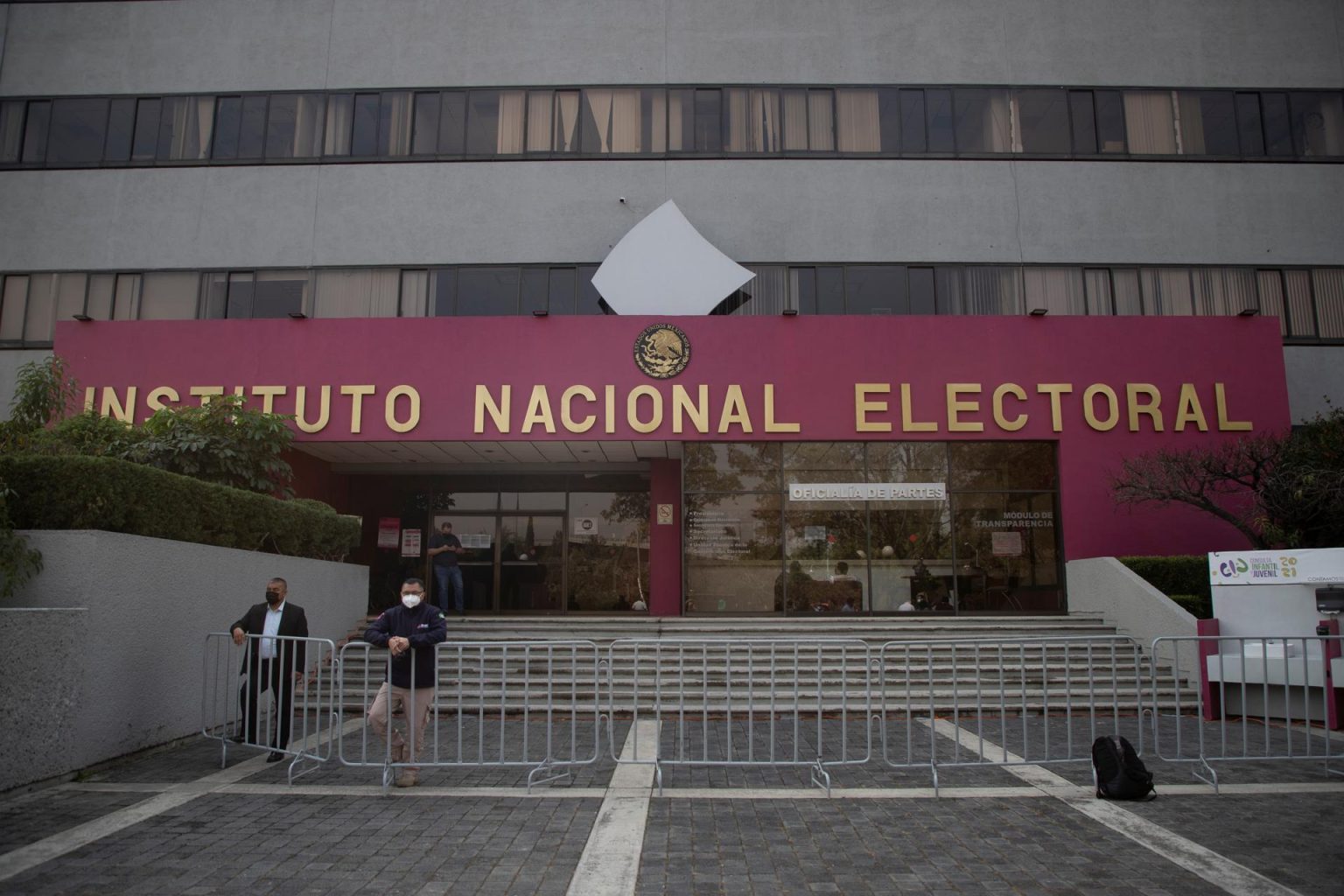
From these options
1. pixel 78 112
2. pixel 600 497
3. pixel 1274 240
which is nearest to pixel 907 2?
pixel 1274 240

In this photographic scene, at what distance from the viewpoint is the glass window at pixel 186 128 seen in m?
20.0

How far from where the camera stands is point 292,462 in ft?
57.8

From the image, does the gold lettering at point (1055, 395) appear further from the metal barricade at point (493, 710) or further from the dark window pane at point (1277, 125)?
the metal barricade at point (493, 710)

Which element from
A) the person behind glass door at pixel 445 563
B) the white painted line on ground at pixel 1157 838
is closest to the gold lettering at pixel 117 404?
the person behind glass door at pixel 445 563

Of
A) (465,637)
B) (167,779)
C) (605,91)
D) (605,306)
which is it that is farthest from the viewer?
(605,91)

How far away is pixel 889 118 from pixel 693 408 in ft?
26.2

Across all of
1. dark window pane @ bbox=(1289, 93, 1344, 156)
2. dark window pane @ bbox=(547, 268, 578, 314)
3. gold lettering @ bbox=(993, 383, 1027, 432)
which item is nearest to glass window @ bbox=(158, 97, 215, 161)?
dark window pane @ bbox=(547, 268, 578, 314)

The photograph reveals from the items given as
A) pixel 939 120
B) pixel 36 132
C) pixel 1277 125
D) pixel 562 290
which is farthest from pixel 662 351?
pixel 36 132

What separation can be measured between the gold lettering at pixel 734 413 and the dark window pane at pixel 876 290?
3.57 metres

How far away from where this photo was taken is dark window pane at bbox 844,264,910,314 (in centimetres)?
1878

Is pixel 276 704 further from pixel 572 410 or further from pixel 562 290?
pixel 562 290

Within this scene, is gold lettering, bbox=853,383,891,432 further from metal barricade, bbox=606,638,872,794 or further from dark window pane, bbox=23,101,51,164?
dark window pane, bbox=23,101,51,164

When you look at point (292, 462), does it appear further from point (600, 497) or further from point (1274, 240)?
point (1274, 240)

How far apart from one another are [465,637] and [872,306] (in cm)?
1012
